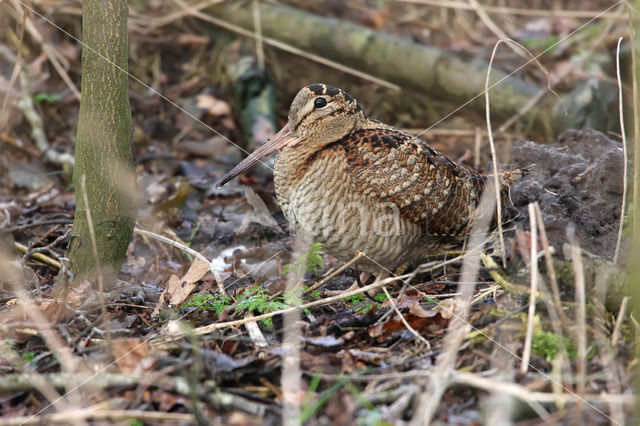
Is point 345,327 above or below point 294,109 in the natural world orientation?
below

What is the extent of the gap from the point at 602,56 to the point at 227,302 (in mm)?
4720

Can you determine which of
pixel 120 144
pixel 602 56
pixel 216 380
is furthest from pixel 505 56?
pixel 216 380

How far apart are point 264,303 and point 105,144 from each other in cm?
109

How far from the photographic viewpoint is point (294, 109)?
3.89 meters

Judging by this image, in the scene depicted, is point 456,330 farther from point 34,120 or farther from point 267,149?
point 34,120

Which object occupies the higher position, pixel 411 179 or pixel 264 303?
pixel 411 179

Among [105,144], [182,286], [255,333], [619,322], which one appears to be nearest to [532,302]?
[619,322]

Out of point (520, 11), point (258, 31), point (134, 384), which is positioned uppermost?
point (520, 11)

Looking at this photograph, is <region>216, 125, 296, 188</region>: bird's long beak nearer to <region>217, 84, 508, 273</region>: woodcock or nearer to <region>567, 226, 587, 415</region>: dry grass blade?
<region>217, 84, 508, 273</region>: woodcock

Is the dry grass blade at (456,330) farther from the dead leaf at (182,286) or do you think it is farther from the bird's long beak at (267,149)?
the dead leaf at (182,286)

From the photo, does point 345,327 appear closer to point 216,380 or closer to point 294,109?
point 216,380

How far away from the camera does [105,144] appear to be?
3.36 m

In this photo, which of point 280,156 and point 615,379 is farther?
point 280,156

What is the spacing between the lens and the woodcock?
361 centimetres
